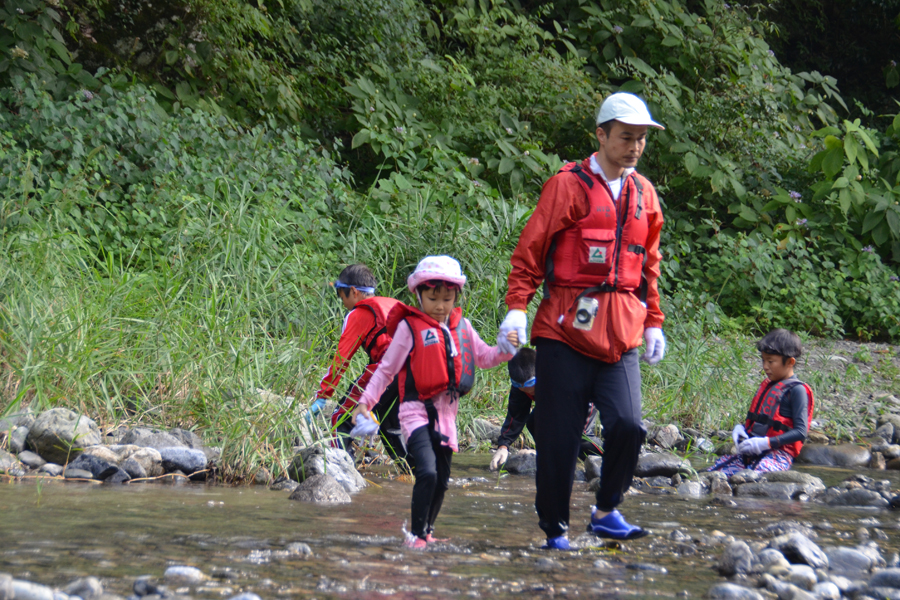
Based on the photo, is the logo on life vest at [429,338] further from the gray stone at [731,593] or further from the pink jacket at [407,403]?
the gray stone at [731,593]

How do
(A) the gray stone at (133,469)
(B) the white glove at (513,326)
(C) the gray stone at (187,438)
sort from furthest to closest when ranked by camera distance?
(C) the gray stone at (187,438)
(A) the gray stone at (133,469)
(B) the white glove at (513,326)

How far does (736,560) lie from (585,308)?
0.99 metres

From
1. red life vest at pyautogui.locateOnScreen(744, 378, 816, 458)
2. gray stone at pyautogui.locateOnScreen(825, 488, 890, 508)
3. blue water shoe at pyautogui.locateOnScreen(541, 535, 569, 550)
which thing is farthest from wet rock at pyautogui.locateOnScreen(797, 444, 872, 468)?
blue water shoe at pyautogui.locateOnScreen(541, 535, 569, 550)

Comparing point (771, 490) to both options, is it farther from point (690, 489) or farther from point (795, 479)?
point (690, 489)

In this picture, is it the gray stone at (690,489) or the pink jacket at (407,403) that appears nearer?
the pink jacket at (407,403)

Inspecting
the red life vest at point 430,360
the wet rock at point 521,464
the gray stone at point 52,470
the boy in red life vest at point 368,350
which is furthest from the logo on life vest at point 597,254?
the gray stone at point 52,470

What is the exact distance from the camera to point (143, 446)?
463 cm

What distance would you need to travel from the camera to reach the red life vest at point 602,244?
322cm

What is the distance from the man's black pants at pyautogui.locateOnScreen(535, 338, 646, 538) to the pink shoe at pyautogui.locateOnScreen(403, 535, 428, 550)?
46 cm

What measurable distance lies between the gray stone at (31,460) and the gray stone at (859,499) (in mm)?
4189

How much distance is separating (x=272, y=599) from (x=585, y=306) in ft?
4.91

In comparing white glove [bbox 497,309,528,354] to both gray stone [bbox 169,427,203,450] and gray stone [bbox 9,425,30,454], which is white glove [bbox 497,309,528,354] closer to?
gray stone [bbox 169,427,203,450]

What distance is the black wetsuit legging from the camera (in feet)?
10.6

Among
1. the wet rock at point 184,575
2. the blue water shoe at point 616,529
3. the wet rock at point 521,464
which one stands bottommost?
the wet rock at point 521,464
